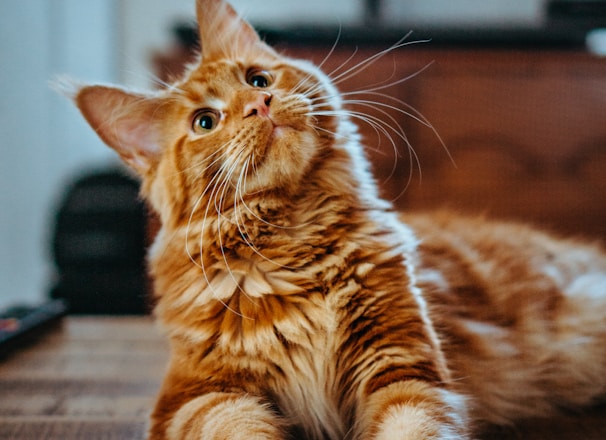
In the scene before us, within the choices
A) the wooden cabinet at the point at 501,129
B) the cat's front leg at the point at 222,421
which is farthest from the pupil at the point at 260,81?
the wooden cabinet at the point at 501,129

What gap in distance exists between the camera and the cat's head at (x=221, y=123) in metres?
1.12

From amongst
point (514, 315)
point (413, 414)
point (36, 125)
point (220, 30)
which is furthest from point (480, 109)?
point (36, 125)

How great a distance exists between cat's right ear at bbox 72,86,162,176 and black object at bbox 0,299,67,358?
2.76ft

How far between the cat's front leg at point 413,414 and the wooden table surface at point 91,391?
0.94 feet

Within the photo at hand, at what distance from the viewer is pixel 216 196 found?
1.12m

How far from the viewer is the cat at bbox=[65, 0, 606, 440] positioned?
1.02 meters

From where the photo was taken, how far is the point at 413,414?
0.91 m

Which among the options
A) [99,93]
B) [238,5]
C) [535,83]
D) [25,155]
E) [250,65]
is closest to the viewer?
[99,93]

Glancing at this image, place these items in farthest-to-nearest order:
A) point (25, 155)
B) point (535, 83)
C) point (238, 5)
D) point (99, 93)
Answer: point (238, 5), point (25, 155), point (535, 83), point (99, 93)

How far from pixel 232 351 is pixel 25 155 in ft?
7.95

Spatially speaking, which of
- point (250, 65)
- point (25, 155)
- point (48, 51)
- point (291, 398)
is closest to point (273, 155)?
point (250, 65)

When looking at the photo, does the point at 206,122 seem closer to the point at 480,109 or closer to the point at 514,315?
the point at 514,315

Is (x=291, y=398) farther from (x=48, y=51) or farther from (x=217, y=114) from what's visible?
(x=48, y=51)

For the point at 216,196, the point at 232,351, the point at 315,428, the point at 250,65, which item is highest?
the point at 250,65
